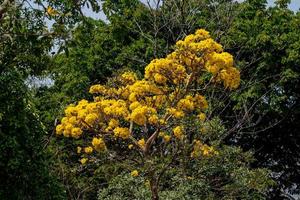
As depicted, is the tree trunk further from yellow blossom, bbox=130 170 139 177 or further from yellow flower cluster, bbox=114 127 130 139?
yellow flower cluster, bbox=114 127 130 139

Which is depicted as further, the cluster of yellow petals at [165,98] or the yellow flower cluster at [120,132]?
the yellow flower cluster at [120,132]

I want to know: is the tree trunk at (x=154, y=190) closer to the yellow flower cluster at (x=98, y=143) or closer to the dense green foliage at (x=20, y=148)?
the yellow flower cluster at (x=98, y=143)

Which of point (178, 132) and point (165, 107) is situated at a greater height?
point (165, 107)

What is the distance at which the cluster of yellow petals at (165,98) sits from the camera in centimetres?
1057

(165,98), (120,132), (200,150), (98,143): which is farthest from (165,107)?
(98,143)

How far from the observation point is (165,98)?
37.3 ft

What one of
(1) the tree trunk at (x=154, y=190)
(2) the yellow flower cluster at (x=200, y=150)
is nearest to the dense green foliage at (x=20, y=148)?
(1) the tree trunk at (x=154, y=190)

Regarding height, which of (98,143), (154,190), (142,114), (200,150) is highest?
(142,114)

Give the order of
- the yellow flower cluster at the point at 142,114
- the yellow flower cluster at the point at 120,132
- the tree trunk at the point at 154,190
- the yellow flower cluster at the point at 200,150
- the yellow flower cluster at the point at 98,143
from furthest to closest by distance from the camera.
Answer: the yellow flower cluster at the point at 98,143 < the yellow flower cluster at the point at 120,132 < the yellow flower cluster at the point at 200,150 < the yellow flower cluster at the point at 142,114 < the tree trunk at the point at 154,190

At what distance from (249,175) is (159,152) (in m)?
2.04

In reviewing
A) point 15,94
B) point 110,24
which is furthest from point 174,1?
point 15,94

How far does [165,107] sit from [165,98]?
0.19 metres

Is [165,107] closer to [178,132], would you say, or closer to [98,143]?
[178,132]

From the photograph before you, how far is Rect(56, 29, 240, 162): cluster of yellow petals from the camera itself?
1057 cm
